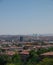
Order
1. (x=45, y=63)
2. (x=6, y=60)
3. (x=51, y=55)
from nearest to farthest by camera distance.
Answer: (x=45, y=63), (x=6, y=60), (x=51, y=55)

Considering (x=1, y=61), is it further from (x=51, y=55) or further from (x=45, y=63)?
(x=45, y=63)

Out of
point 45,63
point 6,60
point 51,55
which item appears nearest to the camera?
point 45,63

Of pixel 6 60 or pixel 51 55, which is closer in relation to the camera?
pixel 6 60

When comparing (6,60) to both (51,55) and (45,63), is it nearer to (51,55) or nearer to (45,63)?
(51,55)

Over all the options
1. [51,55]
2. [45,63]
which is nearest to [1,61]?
[51,55]

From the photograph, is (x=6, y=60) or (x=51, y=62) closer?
(x=51, y=62)

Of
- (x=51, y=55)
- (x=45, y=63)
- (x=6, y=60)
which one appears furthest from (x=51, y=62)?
(x=51, y=55)

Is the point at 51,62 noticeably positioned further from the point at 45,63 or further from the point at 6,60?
the point at 6,60

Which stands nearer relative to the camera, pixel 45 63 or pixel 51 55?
pixel 45 63
